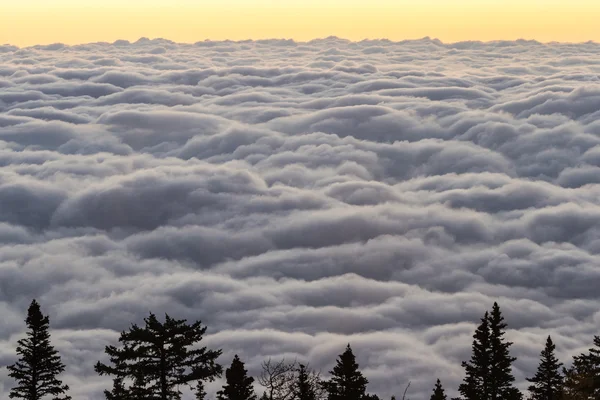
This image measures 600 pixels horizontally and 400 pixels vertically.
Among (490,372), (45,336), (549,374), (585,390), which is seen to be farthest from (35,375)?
(549,374)

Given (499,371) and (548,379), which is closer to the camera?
(499,371)

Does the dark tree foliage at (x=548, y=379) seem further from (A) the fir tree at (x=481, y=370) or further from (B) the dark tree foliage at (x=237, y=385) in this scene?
(B) the dark tree foliage at (x=237, y=385)

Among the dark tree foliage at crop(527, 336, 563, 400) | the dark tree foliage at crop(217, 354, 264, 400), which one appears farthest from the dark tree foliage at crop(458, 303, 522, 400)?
the dark tree foliage at crop(527, 336, 563, 400)

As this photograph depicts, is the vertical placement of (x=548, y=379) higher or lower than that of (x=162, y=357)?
higher

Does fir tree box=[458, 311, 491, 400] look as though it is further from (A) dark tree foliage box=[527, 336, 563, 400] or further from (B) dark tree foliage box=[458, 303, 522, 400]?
(A) dark tree foliage box=[527, 336, 563, 400]

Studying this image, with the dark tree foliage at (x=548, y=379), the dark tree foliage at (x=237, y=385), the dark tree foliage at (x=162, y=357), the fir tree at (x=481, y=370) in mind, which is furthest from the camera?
the dark tree foliage at (x=548, y=379)

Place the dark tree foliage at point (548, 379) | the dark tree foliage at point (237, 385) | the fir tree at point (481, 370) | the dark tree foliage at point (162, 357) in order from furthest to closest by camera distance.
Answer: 1. the dark tree foliage at point (548, 379)
2. the fir tree at point (481, 370)
3. the dark tree foliage at point (237, 385)
4. the dark tree foliage at point (162, 357)

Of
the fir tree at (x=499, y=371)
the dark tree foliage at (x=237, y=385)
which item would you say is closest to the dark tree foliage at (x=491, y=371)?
the fir tree at (x=499, y=371)

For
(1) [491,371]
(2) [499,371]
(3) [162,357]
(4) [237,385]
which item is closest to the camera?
(3) [162,357]

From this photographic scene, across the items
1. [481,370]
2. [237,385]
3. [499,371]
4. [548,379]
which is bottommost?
[237,385]

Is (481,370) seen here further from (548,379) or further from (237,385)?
(548,379)

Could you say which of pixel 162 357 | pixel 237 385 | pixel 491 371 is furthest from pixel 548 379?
pixel 162 357

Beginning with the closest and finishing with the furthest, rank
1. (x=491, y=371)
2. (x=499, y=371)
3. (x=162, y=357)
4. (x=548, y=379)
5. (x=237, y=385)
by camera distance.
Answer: (x=162, y=357), (x=237, y=385), (x=499, y=371), (x=491, y=371), (x=548, y=379)
